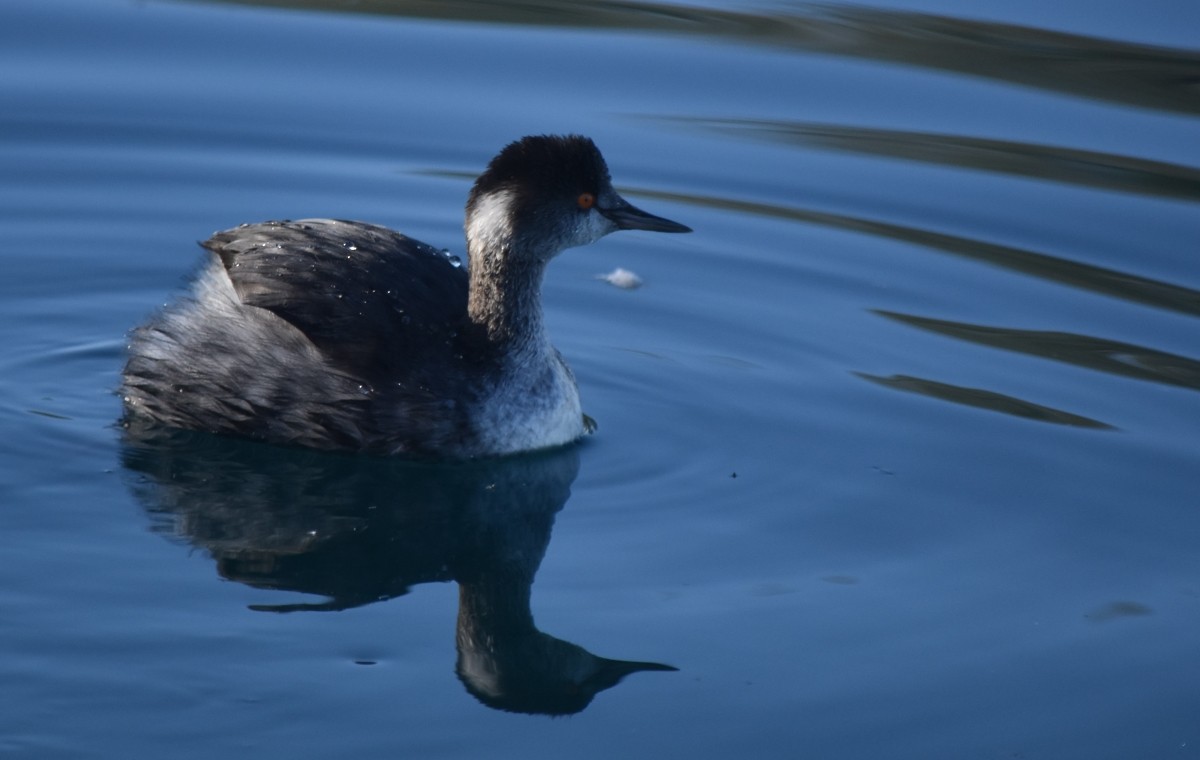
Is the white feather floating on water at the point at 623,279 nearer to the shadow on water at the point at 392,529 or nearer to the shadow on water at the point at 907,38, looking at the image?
the shadow on water at the point at 392,529

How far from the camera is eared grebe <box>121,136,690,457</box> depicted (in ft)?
22.9

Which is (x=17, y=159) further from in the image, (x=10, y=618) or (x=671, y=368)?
(x=10, y=618)

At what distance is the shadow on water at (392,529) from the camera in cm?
570

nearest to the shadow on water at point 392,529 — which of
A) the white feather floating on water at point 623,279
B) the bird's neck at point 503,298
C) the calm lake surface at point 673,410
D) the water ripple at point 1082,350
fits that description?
the calm lake surface at point 673,410

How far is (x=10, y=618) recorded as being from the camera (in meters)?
5.62

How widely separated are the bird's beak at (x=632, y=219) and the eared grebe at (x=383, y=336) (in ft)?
0.30

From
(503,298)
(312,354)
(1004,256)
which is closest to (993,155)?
(1004,256)

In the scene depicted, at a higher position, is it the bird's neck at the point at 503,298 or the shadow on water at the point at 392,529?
the bird's neck at the point at 503,298

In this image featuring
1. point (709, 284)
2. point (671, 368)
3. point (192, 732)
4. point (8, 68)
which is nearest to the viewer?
point (192, 732)

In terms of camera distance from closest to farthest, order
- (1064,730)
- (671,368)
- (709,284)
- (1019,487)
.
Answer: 1. (1064,730)
2. (1019,487)
3. (671,368)
4. (709,284)

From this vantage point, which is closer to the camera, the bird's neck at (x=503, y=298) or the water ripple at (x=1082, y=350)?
the bird's neck at (x=503, y=298)

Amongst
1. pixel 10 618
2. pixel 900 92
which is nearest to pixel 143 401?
pixel 10 618

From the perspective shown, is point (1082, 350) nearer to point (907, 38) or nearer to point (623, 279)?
point (623, 279)

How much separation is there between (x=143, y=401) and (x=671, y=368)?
2370 mm
